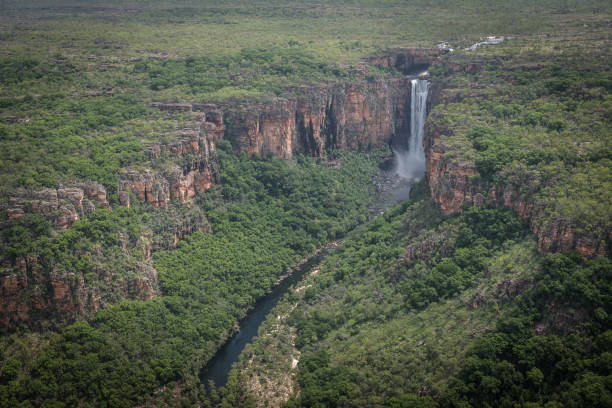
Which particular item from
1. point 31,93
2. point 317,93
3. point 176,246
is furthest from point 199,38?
point 176,246

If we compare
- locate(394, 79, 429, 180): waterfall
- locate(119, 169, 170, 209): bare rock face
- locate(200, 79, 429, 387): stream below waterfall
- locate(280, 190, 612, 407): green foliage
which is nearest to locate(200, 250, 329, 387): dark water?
locate(200, 79, 429, 387): stream below waterfall

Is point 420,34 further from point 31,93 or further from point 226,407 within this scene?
point 226,407

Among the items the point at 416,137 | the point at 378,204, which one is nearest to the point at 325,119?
the point at 416,137

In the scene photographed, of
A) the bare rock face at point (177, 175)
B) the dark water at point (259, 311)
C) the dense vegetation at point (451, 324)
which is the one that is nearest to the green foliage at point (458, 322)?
the dense vegetation at point (451, 324)

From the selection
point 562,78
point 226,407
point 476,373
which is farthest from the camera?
point 562,78

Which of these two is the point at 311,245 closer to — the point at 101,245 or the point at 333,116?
the point at 333,116
